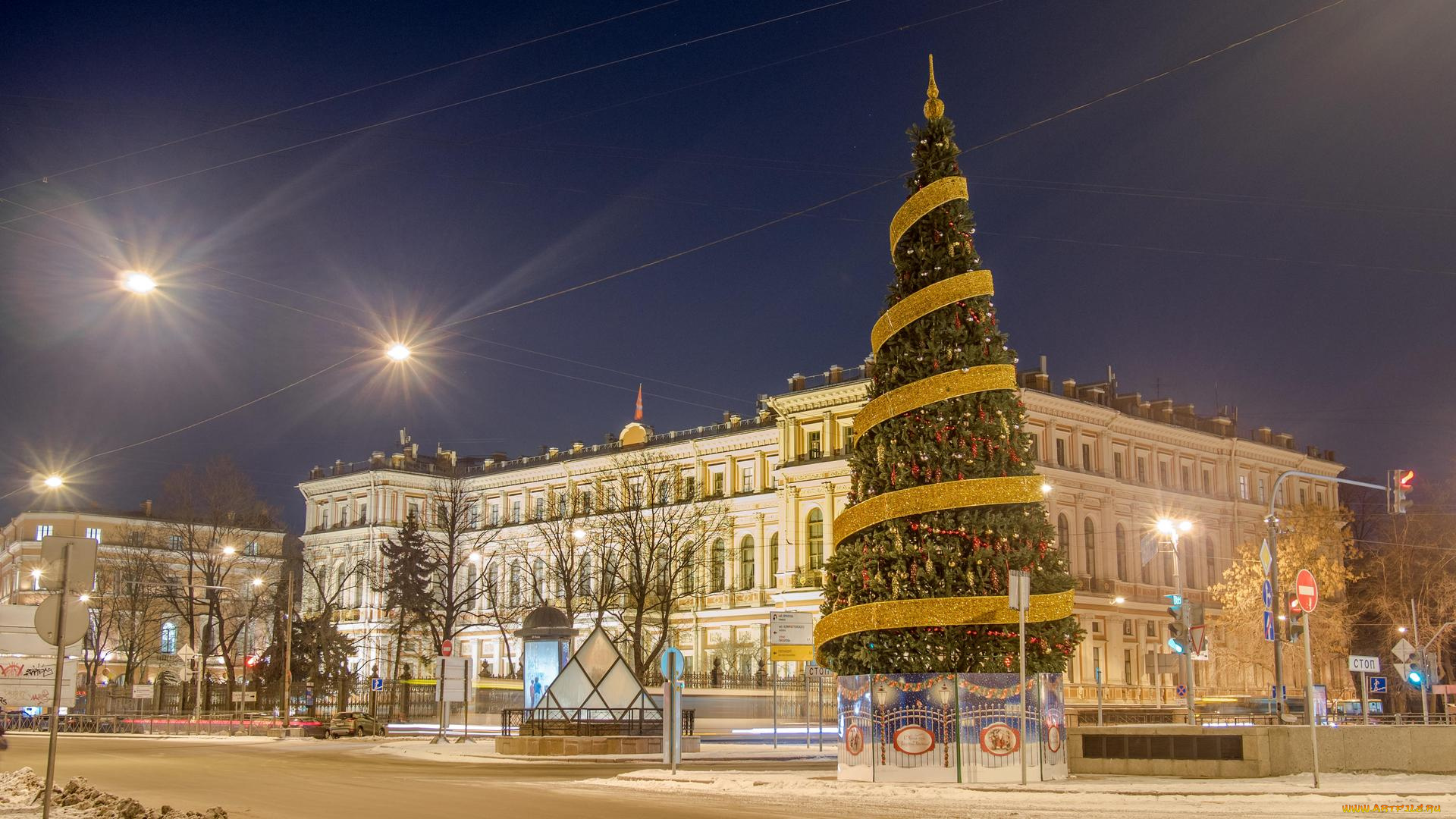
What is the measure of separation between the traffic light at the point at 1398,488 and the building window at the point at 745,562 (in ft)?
187

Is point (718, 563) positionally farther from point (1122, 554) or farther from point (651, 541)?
point (1122, 554)

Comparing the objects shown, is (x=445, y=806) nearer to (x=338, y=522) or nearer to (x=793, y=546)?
(x=793, y=546)

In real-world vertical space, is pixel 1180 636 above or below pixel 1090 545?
below

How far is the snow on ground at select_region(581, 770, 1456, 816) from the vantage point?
1627 centimetres

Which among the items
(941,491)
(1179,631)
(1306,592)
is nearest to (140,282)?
(941,491)

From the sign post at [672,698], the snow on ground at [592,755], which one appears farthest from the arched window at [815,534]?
the sign post at [672,698]

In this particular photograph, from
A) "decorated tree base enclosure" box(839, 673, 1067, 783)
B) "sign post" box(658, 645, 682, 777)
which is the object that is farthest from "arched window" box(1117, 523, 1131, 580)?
"decorated tree base enclosure" box(839, 673, 1067, 783)

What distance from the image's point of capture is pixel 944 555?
20625mm

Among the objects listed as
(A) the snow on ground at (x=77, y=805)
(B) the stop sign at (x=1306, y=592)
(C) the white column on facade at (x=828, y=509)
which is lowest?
(A) the snow on ground at (x=77, y=805)

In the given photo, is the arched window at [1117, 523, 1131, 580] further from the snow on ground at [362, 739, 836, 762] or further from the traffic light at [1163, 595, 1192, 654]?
the traffic light at [1163, 595, 1192, 654]

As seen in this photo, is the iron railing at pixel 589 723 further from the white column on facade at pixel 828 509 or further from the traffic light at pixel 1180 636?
the white column on facade at pixel 828 509

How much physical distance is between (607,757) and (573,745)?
83cm

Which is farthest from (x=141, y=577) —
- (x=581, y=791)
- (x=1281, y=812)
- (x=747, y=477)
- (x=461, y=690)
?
(x=1281, y=812)

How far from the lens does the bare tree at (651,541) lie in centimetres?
6550
